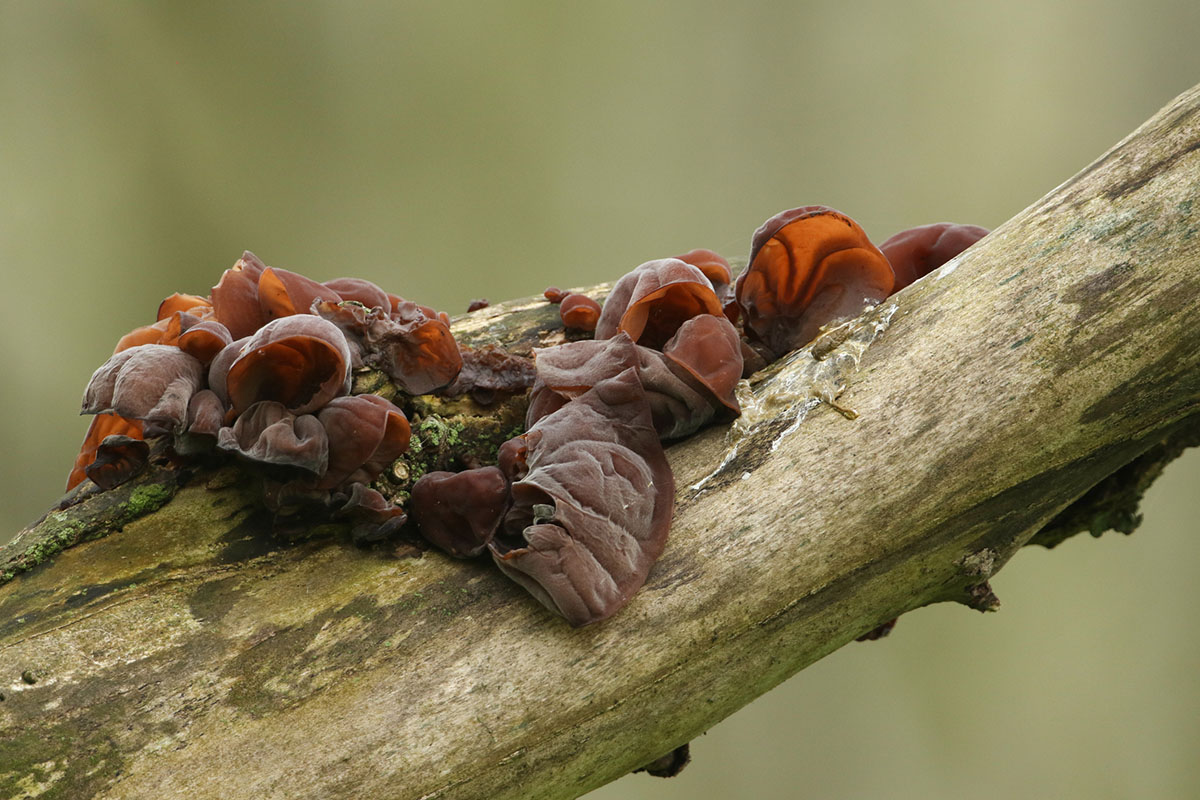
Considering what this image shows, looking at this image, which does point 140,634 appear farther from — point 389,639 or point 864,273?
point 864,273

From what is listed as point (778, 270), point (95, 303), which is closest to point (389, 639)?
point (778, 270)

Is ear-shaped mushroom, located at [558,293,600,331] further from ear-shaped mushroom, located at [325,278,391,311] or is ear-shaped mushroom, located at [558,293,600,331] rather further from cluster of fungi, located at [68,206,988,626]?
ear-shaped mushroom, located at [325,278,391,311]

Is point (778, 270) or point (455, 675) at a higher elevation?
point (778, 270)

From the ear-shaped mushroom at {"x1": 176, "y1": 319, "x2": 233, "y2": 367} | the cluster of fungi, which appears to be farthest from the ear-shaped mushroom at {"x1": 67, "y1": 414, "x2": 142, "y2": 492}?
the ear-shaped mushroom at {"x1": 176, "y1": 319, "x2": 233, "y2": 367}

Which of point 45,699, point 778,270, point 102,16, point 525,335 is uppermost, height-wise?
point 102,16

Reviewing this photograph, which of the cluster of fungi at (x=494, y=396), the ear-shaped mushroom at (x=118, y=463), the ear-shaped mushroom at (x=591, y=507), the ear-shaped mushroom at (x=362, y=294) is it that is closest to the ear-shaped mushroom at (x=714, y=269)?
the cluster of fungi at (x=494, y=396)

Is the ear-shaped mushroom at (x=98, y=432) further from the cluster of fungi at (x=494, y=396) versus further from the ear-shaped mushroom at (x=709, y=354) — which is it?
the ear-shaped mushroom at (x=709, y=354)
